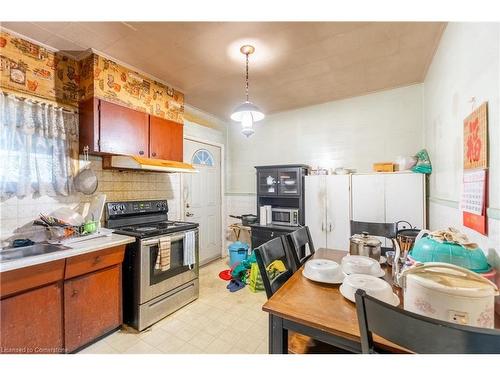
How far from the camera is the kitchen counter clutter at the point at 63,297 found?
1417 millimetres

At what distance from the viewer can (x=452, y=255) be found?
3.48 ft

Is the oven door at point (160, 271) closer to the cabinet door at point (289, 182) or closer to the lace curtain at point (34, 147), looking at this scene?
the lace curtain at point (34, 147)

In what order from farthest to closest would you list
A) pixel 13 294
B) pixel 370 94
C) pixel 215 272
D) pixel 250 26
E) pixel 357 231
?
pixel 215 272 → pixel 370 94 → pixel 357 231 → pixel 250 26 → pixel 13 294

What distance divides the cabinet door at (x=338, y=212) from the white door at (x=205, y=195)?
75.4 inches

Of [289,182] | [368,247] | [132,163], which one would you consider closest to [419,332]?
[368,247]

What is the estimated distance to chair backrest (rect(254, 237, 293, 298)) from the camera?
125 cm

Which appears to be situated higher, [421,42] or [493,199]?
[421,42]

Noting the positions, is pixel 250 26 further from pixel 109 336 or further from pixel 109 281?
pixel 109 336

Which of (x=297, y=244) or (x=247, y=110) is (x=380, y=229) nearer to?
(x=297, y=244)

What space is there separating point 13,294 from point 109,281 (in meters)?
0.59

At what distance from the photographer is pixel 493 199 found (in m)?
1.11

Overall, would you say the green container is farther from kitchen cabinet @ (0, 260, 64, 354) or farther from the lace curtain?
the lace curtain
